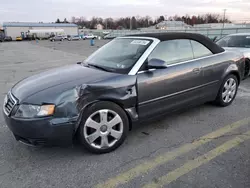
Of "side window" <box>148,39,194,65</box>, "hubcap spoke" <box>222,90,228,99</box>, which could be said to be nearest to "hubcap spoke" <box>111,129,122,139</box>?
"side window" <box>148,39,194,65</box>

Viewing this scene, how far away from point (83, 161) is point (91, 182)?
405mm

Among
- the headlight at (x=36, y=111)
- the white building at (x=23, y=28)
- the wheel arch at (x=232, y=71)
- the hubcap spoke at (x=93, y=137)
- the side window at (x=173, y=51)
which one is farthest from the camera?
the white building at (x=23, y=28)

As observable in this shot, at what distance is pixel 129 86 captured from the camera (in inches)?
112

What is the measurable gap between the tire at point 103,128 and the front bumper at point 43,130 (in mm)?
179

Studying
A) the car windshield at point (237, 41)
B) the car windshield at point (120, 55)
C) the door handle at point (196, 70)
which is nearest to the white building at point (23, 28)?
the car windshield at point (237, 41)

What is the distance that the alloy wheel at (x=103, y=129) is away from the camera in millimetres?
2645

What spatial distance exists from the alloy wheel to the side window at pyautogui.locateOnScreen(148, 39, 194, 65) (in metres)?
1.03

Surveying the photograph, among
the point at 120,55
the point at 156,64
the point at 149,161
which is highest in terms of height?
the point at 120,55

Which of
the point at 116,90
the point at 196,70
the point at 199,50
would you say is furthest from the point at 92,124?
the point at 199,50

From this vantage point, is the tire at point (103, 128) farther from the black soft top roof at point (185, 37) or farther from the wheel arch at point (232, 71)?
the wheel arch at point (232, 71)

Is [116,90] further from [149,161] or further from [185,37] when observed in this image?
[185,37]

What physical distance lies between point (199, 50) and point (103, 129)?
2.24 metres

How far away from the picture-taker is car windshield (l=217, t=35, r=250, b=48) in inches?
275

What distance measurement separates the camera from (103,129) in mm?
2732
